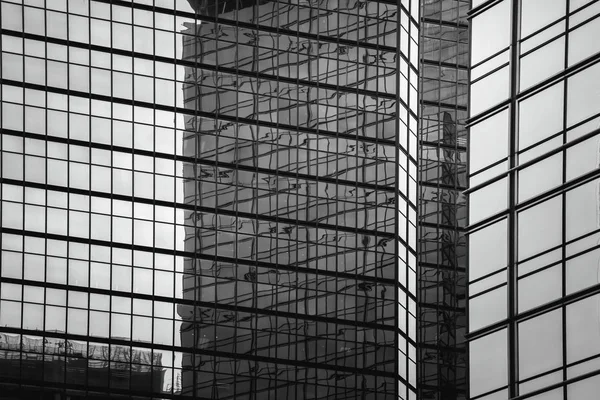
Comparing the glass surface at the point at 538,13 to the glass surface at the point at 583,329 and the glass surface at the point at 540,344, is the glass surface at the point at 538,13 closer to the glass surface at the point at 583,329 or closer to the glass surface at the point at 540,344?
the glass surface at the point at 583,329

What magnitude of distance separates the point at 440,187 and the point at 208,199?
57.7 feet

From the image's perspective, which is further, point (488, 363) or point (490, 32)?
point (490, 32)

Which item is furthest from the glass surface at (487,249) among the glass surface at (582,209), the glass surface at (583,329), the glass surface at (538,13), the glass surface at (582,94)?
the glass surface at (538,13)

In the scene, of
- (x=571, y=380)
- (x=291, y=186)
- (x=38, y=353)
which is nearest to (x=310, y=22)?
(x=291, y=186)

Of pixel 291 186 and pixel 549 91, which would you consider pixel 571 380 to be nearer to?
pixel 549 91

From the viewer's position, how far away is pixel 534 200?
1093 inches

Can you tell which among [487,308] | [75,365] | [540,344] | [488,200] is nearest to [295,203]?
[75,365]

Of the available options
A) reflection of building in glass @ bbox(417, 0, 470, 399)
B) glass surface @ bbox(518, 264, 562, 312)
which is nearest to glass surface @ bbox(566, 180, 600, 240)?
glass surface @ bbox(518, 264, 562, 312)

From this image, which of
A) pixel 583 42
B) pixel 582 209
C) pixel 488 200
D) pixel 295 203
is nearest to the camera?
pixel 582 209

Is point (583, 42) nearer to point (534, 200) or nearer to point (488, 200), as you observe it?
point (534, 200)

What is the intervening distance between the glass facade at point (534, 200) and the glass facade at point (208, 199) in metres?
37.9

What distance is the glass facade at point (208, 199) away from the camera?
65.1 metres

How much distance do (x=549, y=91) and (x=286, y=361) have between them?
140ft

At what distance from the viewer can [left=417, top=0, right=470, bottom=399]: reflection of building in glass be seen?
74.5m
